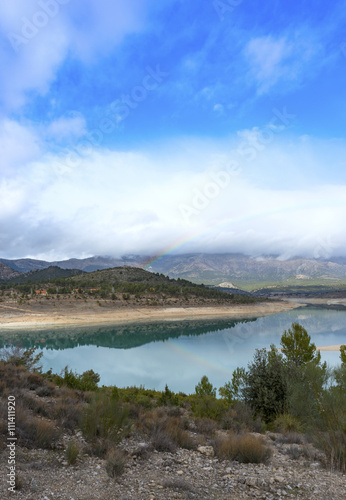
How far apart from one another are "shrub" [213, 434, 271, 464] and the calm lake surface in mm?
13122

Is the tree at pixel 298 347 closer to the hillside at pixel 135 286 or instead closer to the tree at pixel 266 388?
the tree at pixel 266 388

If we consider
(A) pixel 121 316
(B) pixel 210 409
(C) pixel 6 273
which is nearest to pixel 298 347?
(B) pixel 210 409

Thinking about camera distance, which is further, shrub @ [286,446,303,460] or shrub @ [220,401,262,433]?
shrub @ [220,401,262,433]

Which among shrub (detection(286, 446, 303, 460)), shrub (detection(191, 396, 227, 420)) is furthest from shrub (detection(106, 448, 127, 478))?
shrub (detection(191, 396, 227, 420))

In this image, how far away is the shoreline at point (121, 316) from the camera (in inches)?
1891

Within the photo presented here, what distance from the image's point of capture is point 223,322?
60594 mm

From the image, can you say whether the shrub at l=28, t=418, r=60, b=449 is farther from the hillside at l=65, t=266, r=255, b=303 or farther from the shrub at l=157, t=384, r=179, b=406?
the hillside at l=65, t=266, r=255, b=303

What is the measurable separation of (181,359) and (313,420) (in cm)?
2370

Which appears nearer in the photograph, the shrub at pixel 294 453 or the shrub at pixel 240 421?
the shrub at pixel 294 453

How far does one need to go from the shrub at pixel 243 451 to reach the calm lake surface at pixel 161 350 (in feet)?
43.1

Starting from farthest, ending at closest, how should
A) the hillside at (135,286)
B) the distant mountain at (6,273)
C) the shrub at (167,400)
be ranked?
the distant mountain at (6,273), the hillside at (135,286), the shrub at (167,400)

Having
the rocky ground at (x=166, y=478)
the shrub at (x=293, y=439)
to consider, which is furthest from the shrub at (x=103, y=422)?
the shrub at (x=293, y=439)

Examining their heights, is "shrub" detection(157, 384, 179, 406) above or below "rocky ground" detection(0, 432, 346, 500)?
below

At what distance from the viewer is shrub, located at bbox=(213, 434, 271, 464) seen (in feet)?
19.7
